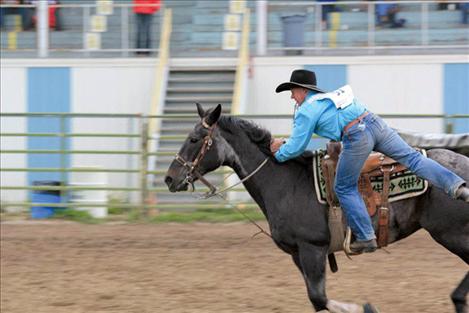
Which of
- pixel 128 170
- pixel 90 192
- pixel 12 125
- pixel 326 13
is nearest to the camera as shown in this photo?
pixel 128 170

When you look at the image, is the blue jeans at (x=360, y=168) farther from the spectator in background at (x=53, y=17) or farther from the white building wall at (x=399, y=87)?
the spectator in background at (x=53, y=17)

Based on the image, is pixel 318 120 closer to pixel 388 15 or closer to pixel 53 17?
pixel 388 15

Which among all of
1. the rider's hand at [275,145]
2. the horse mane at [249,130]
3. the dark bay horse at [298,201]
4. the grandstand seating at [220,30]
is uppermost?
the grandstand seating at [220,30]

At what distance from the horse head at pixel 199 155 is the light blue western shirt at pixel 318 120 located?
615 mm

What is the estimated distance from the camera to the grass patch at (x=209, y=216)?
43.9ft

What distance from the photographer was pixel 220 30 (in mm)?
17391

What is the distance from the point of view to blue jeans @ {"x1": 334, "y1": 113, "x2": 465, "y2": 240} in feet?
22.5

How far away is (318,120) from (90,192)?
7701 mm

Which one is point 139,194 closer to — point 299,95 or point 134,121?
point 134,121

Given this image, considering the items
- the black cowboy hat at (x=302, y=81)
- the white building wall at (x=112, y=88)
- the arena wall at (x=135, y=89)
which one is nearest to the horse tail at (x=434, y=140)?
the black cowboy hat at (x=302, y=81)

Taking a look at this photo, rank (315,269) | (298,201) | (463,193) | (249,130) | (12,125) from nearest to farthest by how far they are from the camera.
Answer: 1. (463,193)
2. (315,269)
3. (298,201)
4. (249,130)
5. (12,125)

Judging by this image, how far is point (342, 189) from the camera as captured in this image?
6.92 m

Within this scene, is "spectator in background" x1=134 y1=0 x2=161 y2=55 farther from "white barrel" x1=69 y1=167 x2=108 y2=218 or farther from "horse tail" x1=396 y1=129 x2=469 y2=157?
"horse tail" x1=396 y1=129 x2=469 y2=157

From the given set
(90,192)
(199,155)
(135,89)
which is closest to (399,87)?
(135,89)
